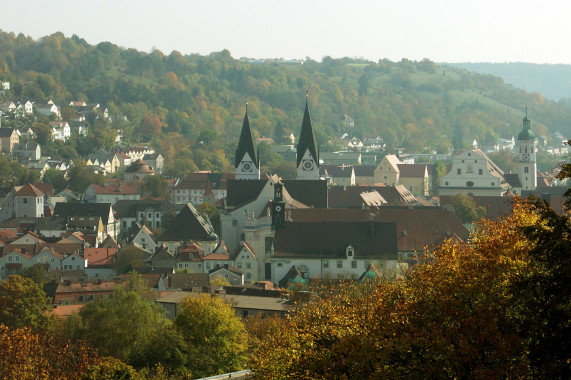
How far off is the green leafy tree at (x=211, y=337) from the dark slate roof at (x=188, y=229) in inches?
1186

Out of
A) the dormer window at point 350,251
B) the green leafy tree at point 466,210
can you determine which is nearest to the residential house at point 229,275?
the dormer window at point 350,251

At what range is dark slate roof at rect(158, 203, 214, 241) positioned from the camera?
67.8 meters

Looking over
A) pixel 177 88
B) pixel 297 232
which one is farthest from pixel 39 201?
pixel 177 88

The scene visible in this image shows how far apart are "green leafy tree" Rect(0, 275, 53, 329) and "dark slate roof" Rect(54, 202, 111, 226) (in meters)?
36.5

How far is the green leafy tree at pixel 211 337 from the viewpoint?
108ft

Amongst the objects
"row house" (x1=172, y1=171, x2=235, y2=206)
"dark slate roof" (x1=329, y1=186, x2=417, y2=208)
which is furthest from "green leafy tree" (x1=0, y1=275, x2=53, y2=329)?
"row house" (x1=172, y1=171, x2=235, y2=206)

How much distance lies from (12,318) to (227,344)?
39.5 ft

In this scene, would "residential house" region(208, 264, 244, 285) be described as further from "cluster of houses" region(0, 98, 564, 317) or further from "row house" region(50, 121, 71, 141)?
"row house" region(50, 121, 71, 141)

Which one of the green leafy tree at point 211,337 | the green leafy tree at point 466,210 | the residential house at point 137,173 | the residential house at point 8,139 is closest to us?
the green leafy tree at point 211,337

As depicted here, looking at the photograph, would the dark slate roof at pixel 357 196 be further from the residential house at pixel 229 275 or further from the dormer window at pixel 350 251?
the dormer window at pixel 350 251

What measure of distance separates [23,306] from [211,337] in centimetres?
1112

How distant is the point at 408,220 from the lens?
60.8 meters

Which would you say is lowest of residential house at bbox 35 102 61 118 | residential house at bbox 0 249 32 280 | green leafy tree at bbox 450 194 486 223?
residential house at bbox 0 249 32 280

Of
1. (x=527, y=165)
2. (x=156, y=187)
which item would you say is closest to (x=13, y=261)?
(x=156, y=187)
